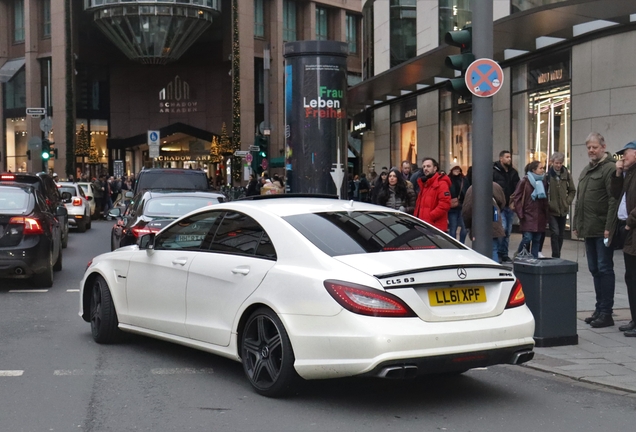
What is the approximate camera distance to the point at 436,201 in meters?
12.4

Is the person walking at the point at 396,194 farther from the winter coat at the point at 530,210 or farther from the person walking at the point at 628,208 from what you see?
the person walking at the point at 628,208

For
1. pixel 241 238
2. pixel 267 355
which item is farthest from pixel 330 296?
pixel 241 238

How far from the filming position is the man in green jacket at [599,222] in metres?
8.84

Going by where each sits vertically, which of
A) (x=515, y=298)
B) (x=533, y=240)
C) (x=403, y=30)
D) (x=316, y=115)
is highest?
(x=403, y=30)

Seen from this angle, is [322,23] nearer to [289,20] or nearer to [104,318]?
[289,20]

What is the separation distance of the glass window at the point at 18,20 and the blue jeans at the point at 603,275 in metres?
53.1

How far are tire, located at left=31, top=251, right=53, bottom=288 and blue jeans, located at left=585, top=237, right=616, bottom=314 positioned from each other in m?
7.20

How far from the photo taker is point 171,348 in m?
7.93

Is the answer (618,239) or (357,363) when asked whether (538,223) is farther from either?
(357,363)

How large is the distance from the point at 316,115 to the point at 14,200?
6.57 m

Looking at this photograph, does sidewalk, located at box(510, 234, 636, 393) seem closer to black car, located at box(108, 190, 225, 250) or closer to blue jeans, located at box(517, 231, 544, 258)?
blue jeans, located at box(517, 231, 544, 258)

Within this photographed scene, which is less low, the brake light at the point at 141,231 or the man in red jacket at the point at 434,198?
the man in red jacket at the point at 434,198

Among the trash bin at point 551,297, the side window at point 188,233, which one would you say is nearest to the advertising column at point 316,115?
the trash bin at point 551,297

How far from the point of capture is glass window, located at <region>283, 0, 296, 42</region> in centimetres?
5588
